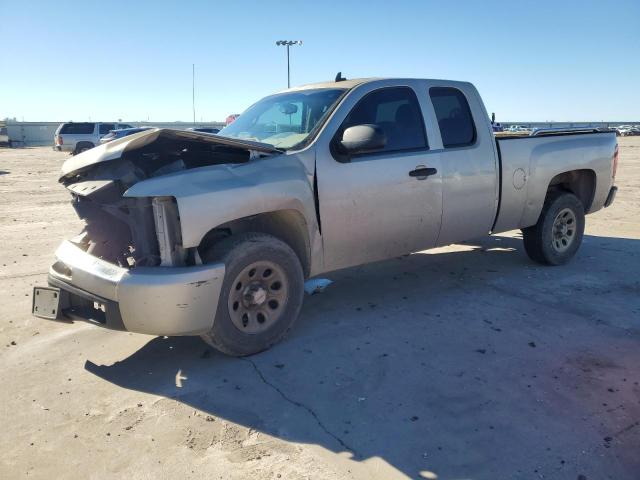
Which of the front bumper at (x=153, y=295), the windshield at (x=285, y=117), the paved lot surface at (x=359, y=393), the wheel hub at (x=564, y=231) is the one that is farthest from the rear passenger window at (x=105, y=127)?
the front bumper at (x=153, y=295)

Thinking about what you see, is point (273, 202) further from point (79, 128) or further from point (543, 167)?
point (79, 128)

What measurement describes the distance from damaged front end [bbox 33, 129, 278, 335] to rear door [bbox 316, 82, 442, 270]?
61cm

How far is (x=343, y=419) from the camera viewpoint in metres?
2.98

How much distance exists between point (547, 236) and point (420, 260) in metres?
1.48

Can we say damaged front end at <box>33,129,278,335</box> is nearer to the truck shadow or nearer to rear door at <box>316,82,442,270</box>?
the truck shadow

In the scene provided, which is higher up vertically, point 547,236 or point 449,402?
point 547,236

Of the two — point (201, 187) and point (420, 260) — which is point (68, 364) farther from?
point (420, 260)

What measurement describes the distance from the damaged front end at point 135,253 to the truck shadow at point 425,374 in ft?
1.63

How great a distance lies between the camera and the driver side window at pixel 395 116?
4.40 meters

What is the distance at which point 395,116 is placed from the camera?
4629 millimetres

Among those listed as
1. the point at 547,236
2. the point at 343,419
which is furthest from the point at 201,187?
the point at 547,236

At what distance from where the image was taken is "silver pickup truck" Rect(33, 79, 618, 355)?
10.9ft

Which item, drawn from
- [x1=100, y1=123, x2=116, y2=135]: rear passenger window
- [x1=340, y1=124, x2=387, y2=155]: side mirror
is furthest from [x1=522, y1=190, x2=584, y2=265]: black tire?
[x1=100, y1=123, x2=116, y2=135]: rear passenger window

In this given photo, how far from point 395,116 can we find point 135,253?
8.32ft
